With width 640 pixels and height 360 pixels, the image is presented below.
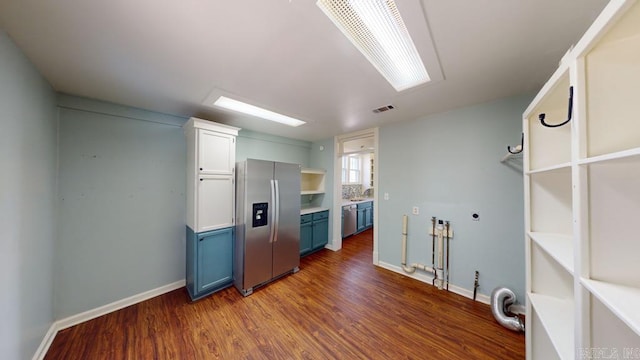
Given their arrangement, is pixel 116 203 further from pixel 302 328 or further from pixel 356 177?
pixel 356 177

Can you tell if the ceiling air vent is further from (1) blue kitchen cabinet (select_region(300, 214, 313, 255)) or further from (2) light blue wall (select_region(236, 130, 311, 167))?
(1) blue kitchen cabinet (select_region(300, 214, 313, 255))

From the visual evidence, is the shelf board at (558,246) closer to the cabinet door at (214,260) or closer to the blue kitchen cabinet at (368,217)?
the cabinet door at (214,260)

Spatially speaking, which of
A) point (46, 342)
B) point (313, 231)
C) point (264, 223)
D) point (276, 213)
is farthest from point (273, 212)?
point (46, 342)

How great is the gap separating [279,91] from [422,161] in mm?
2282

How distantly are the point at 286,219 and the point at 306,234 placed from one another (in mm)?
915

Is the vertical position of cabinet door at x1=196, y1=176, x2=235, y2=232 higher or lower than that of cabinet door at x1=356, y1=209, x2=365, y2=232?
higher

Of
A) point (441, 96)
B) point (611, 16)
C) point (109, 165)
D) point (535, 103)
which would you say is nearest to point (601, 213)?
point (611, 16)

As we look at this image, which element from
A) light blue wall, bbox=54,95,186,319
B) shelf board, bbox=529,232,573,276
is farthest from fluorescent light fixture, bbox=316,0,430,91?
light blue wall, bbox=54,95,186,319

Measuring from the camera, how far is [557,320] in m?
1.04

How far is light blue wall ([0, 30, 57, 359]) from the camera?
1230 millimetres

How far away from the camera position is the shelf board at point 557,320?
0.89 meters

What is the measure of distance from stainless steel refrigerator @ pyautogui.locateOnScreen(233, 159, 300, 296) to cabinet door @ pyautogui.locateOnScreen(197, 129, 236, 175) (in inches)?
7.2

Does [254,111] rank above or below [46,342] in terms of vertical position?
above

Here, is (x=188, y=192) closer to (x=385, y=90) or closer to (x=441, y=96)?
(x=385, y=90)
